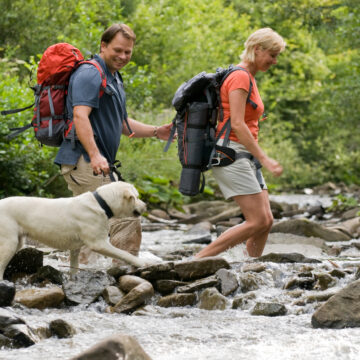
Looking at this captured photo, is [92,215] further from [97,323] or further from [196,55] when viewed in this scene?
[196,55]

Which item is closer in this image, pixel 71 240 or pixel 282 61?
pixel 71 240

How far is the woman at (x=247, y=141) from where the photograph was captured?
631 centimetres

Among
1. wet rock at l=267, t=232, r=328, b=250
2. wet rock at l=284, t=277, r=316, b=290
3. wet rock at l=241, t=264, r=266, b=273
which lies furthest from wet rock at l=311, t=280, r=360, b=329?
wet rock at l=267, t=232, r=328, b=250

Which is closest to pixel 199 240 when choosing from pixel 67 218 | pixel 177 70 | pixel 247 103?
pixel 247 103

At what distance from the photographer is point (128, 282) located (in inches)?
237

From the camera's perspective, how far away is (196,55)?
25797mm

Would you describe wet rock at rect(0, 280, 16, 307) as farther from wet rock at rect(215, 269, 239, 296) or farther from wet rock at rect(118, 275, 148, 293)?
wet rock at rect(215, 269, 239, 296)

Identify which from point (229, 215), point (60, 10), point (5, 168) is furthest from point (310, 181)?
point (5, 168)

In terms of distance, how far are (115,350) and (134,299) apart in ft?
6.31

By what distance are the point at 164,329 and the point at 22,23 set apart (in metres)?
16.7

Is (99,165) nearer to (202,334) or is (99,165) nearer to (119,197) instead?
(119,197)

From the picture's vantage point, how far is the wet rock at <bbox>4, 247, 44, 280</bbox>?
626 centimetres

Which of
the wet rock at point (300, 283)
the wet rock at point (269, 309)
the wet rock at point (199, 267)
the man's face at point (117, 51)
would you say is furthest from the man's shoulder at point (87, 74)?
the wet rock at point (300, 283)

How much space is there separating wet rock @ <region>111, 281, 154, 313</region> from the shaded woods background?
261cm
